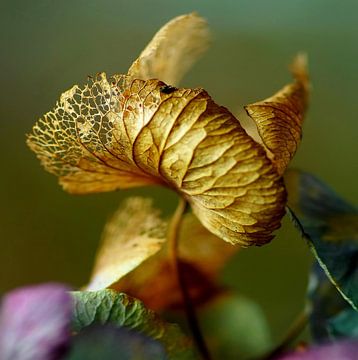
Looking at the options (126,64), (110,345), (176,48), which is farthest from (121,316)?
(126,64)

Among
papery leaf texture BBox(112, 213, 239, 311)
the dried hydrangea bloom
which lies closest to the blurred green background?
papery leaf texture BBox(112, 213, 239, 311)

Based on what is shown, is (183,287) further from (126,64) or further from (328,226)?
(126,64)

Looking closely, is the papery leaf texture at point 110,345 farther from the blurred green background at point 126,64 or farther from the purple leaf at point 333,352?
the blurred green background at point 126,64

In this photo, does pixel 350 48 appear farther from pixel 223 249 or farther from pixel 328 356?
pixel 328 356

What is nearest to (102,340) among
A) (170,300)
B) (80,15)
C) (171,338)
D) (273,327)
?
(171,338)

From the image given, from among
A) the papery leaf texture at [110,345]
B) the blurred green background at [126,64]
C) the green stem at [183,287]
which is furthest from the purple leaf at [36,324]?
the blurred green background at [126,64]

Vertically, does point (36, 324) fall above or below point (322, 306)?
above

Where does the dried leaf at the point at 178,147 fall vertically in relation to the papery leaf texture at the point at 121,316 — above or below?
above
